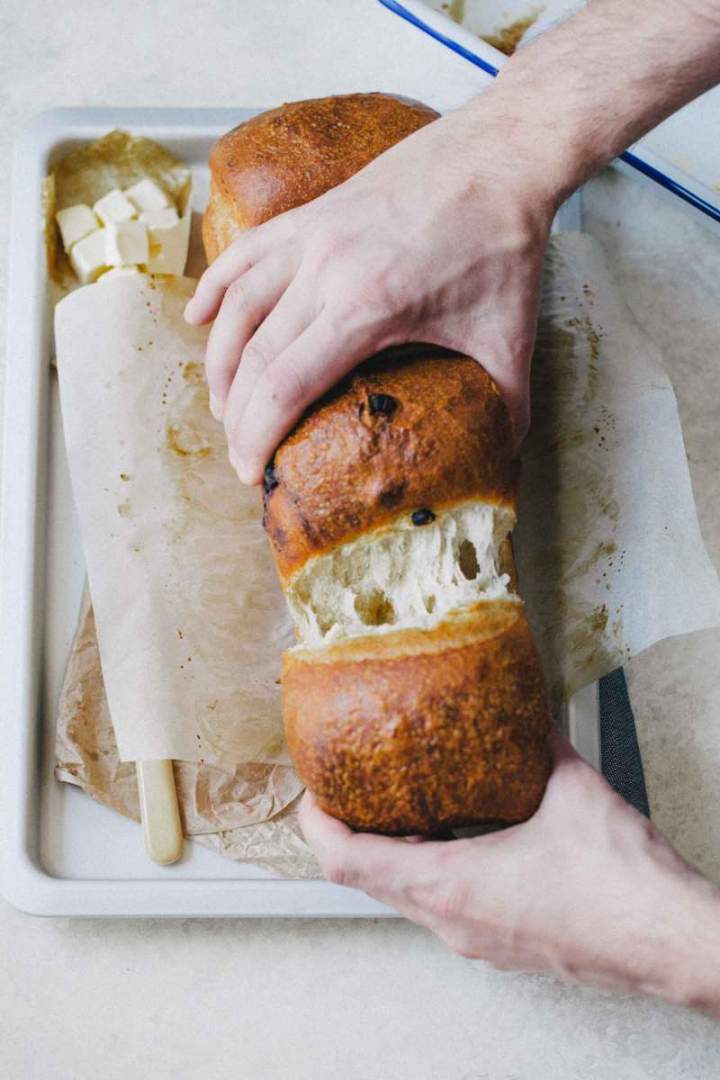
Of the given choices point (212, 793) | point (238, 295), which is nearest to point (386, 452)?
point (238, 295)

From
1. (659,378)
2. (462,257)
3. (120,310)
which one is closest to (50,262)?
(120,310)

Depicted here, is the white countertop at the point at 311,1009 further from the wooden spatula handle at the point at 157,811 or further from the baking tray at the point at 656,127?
the baking tray at the point at 656,127

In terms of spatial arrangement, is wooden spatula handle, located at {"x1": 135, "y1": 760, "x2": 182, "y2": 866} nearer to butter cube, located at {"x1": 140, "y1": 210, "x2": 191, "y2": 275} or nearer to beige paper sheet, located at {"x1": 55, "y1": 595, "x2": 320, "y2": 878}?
beige paper sheet, located at {"x1": 55, "y1": 595, "x2": 320, "y2": 878}

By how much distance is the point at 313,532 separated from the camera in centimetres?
99

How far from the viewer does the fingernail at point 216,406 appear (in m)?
1.14

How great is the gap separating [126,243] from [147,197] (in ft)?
0.25

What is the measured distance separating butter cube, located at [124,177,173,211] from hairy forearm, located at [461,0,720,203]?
15.6 inches

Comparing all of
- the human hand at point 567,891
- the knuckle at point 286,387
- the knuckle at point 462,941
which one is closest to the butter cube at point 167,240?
the knuckle at point 286,387

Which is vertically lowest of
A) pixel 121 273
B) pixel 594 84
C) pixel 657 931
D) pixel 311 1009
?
pixel 311 1009

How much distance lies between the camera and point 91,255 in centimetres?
128

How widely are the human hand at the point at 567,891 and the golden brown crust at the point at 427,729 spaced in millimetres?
25

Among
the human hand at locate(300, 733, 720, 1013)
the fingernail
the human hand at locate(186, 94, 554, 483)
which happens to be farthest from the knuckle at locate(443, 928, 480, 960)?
the fingernail

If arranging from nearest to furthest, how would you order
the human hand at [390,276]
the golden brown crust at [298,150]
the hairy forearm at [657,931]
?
1. the hairy forearm at [657,931]
2. the human hand at [390,276]
3. the golden brown crust at [298,150]

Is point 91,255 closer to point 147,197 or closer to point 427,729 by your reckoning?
point 147,197
